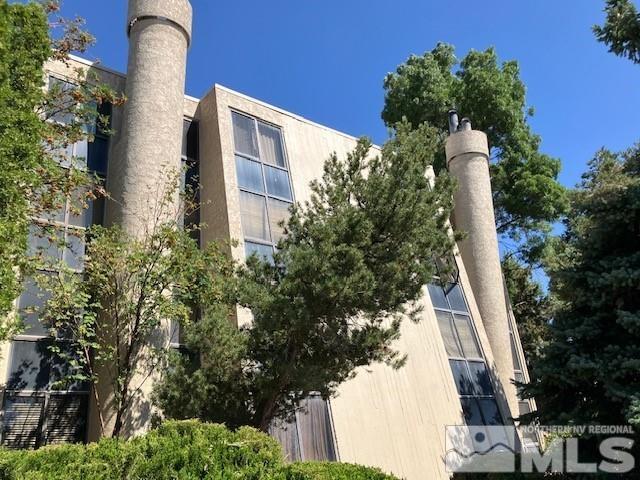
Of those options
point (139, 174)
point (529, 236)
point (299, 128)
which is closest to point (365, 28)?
point (299, 128)

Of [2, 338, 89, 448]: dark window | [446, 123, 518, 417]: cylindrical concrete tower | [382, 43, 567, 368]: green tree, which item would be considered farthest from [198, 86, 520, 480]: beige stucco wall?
[382, 43, 567, 368]: green tree

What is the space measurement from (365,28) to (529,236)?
46.2 feet

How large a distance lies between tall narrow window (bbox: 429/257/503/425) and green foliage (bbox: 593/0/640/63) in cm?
568

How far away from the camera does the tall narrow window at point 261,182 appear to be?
1164 centimetres

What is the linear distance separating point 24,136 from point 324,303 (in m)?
4.42

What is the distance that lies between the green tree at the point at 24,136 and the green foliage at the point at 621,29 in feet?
32.2

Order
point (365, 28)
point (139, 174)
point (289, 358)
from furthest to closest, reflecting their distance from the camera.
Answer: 1. point (365, 28)
2. point (139, 174)
3. point (289, 358)

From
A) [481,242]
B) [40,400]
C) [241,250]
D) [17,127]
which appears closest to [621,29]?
[481,242]

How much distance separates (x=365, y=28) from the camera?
13922 millimetres

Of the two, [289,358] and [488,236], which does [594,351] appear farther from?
[488,236]

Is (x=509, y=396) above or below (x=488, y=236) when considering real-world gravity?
below

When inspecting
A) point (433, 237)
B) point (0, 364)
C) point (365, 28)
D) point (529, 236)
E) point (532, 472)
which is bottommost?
point (532, 472)

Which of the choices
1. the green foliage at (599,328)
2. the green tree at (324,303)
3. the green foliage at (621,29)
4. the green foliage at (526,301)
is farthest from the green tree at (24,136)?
the green foliage at (526,301)

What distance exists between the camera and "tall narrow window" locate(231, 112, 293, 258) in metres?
11.6
